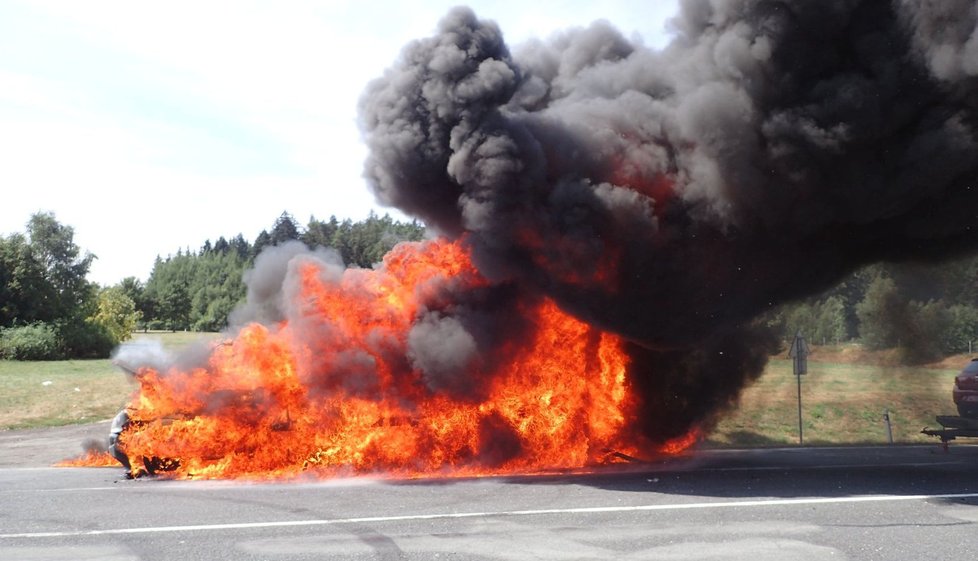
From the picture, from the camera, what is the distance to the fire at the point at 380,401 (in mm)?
12914

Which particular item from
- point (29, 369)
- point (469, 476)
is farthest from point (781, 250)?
point (29, 369)

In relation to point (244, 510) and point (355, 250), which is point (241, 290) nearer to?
point (355, 250)

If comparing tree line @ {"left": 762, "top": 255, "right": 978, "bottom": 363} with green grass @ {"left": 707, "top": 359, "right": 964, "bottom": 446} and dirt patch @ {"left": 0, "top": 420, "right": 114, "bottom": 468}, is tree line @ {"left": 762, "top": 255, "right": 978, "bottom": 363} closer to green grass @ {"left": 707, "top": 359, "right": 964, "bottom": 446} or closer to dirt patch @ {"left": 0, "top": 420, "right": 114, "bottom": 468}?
green grass @ {"left": 707, "top": 359, "right": 964, "bottom": 446}

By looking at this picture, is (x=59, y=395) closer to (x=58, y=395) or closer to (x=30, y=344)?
(x=58, y=395)

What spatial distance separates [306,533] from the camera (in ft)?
27.1

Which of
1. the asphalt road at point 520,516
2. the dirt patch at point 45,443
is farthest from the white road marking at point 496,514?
A: the dirt patch at point 45,443

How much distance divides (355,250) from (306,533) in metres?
75.4

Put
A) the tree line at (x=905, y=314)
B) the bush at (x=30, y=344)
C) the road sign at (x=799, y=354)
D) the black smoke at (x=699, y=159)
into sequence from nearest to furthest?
the black smoke at (x=699, y=159)
the road sign at (x=799, y=354)
the tree line at (x=905, y=314)
the bush at (x=30, y=344)

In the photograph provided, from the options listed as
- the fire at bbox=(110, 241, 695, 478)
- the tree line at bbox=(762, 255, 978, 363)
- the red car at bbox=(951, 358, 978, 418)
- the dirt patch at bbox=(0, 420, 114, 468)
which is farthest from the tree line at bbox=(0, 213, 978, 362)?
the dirt patch at bbox=(0, 420, 114, 468)

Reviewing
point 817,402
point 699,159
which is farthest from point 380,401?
point 817,402

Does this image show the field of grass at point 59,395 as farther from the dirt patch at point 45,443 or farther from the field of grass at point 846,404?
the field of grass at point 846,404

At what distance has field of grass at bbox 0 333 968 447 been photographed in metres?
18.5

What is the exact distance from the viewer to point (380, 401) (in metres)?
13.4

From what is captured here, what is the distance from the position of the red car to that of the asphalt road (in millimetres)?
6181
